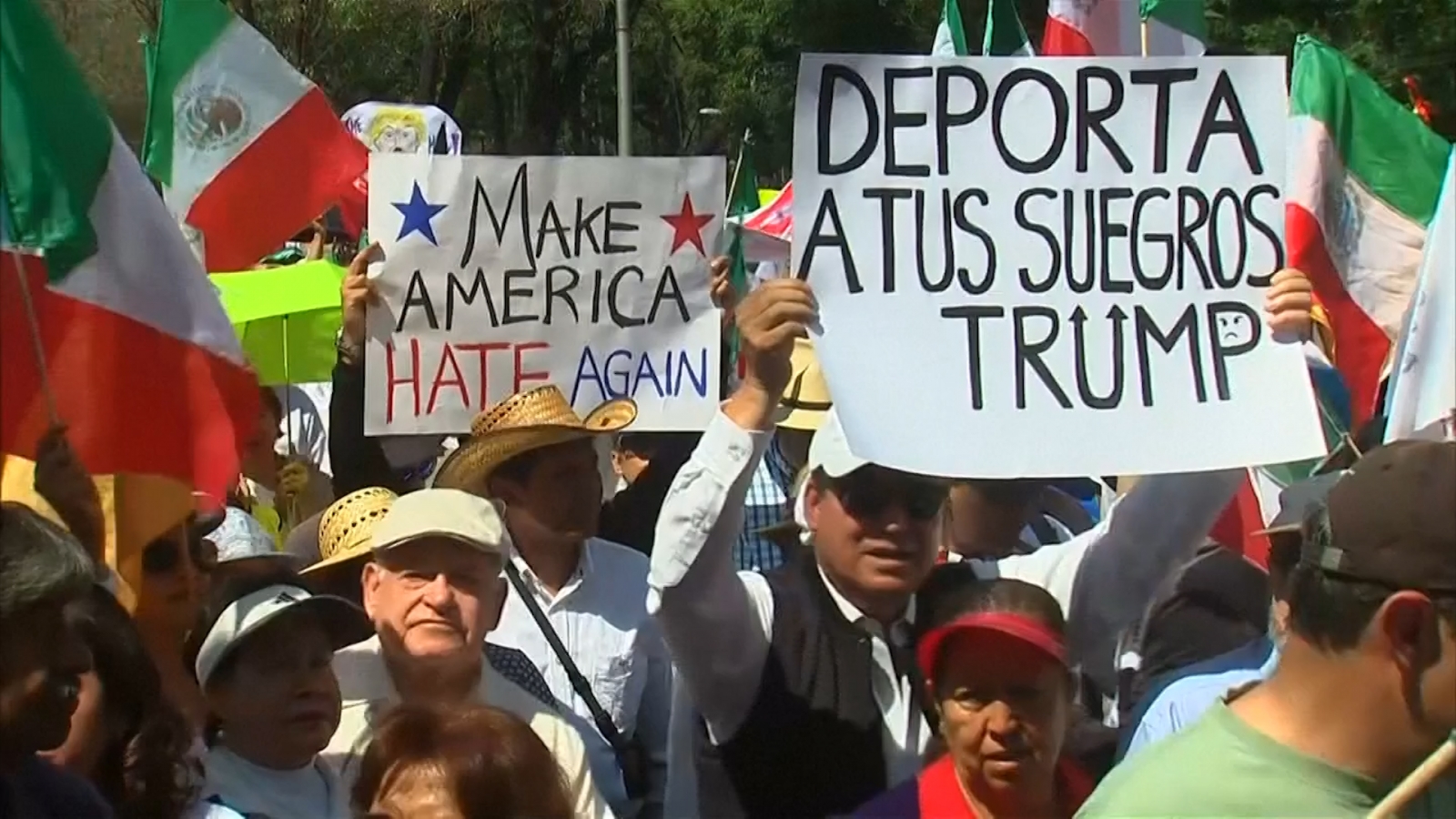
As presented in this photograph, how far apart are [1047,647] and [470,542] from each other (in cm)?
102

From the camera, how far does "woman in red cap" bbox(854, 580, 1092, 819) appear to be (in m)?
2.95

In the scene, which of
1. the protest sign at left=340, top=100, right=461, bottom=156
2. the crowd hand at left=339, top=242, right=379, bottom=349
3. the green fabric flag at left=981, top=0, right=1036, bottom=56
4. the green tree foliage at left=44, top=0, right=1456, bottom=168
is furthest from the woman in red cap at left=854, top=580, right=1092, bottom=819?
the green tree foliage at left=44, top=0, right=1456, bottom=168

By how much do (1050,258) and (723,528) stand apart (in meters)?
0.77

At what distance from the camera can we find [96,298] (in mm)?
3193

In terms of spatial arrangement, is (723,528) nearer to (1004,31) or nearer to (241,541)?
(241,541)

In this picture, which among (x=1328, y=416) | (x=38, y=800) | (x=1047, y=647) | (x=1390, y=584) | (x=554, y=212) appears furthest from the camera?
(x=554, y=212)

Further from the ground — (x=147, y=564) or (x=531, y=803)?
(x=147, y=564)

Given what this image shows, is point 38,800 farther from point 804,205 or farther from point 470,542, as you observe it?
point 804,205

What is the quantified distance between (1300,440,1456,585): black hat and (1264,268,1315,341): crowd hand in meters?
1.10

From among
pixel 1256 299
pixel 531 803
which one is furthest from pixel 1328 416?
pixel 531 803

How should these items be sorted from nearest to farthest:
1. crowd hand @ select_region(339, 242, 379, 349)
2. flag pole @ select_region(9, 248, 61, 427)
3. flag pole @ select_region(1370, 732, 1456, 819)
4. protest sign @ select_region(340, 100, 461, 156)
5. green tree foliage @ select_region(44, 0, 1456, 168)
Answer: flag pole @ select_region(1370, 732, 1456, 819) < flag pole @ select_region(9, 248, 61, 427) < crowd hand @ select_region(339, 242, 379, 349) < protest sign @ select_region(340, 100, 461, 156) < green tree foliage @ select_region(44, 0, 1456, 168)

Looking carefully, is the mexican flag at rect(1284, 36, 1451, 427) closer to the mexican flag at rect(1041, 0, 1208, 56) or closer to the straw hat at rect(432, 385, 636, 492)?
the mexican flag at rect(1041, 0, 1208, 56)

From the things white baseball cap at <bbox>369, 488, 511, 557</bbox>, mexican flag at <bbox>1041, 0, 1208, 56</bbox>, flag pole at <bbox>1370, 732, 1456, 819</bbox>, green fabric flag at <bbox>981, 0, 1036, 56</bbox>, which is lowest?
flag pole at <bbox>1370, 732, 1456, 819</bbox>

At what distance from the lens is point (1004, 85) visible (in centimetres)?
334
